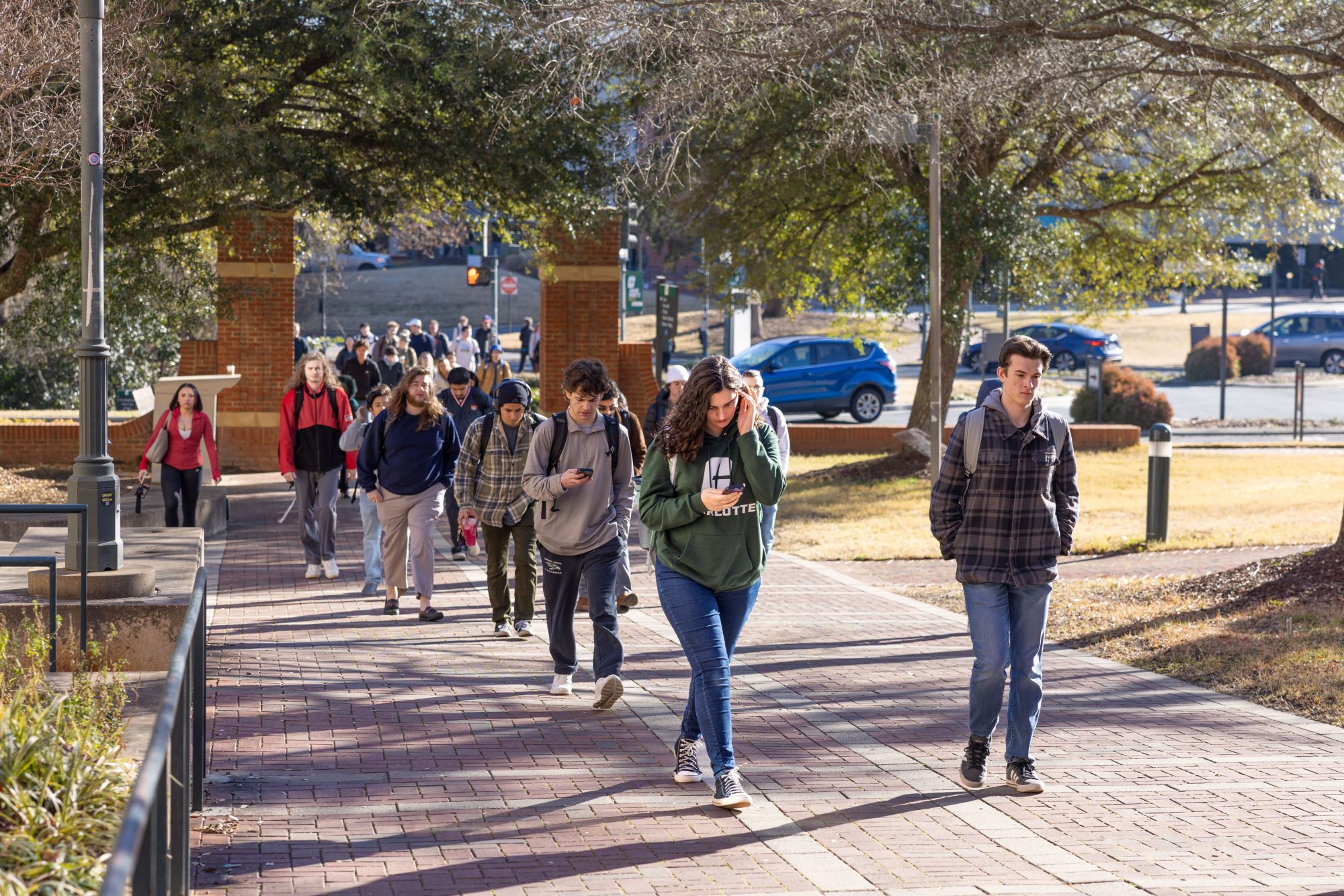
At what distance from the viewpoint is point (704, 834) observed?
5.61 m

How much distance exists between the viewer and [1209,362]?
4094 cm

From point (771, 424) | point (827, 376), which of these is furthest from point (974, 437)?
point (827, 376)

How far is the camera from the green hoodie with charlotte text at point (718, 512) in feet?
19.3

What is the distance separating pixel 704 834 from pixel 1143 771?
220 cm

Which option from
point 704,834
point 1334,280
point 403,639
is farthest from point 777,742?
point 1334,280

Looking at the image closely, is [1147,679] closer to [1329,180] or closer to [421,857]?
[421,857]

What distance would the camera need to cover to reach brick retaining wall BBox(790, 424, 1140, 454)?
25.0 metres

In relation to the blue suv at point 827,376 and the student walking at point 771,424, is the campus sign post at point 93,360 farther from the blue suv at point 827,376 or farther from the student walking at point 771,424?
the blue suv at point 827,376

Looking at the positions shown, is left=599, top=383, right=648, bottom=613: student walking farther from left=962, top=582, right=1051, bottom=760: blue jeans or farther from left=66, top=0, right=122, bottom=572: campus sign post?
left=66, top=0, right=122, bottom=572: campus sign post

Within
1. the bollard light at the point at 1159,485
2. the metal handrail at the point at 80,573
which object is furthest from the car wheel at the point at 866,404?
the metal handrail at the point at 80,573

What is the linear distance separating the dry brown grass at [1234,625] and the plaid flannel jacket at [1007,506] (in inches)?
101

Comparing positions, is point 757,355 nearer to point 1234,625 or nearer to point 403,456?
point 403,456

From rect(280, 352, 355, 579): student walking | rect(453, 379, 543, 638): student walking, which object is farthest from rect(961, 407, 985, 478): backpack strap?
rect(280, 352, 355, 579): student walking

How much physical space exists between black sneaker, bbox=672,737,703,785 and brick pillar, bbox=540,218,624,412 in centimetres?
1709
